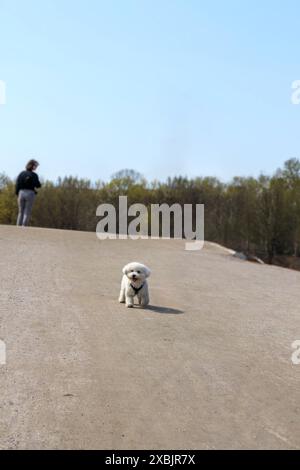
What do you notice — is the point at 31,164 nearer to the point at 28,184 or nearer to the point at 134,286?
the point at 28,184

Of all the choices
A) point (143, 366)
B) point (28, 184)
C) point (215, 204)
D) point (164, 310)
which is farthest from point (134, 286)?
point (215, 204)

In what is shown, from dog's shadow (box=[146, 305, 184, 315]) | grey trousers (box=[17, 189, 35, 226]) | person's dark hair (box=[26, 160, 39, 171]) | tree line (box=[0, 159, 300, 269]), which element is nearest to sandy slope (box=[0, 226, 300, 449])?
dog's shadow (box=[146, 305, 184, 315])

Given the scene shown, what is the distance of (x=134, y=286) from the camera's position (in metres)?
13.2

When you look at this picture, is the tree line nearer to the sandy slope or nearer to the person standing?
the person standing

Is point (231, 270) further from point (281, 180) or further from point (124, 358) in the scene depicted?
point (281, 180)

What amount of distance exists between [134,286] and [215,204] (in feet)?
181

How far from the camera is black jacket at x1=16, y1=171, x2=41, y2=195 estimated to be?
83.1 ft

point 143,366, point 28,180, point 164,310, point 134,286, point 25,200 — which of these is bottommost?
point 143,366

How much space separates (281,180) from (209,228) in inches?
418

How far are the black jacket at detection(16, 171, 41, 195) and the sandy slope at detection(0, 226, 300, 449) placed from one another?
8285mm

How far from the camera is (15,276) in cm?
1566

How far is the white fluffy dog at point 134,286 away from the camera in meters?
13.2

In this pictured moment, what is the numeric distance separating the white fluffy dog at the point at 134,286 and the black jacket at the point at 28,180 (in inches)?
485
